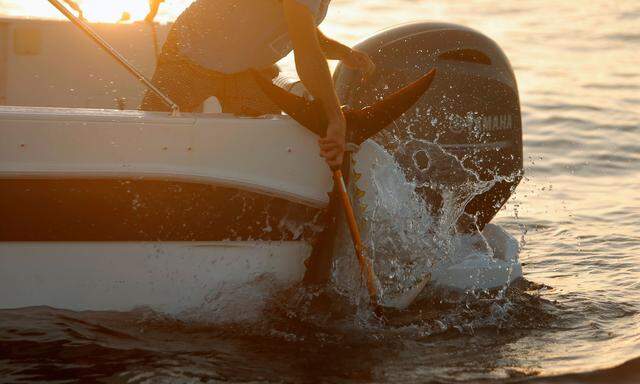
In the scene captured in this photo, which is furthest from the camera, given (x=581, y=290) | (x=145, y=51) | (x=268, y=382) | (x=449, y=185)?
(x=145, y=51)

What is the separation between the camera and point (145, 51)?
230 inches

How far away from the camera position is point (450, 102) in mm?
4656

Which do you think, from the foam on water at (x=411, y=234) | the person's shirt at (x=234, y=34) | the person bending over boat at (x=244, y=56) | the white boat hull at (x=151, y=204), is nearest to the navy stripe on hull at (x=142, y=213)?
the white boat hull at (x=151, y=204)

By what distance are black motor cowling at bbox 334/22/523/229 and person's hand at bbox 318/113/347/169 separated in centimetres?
35

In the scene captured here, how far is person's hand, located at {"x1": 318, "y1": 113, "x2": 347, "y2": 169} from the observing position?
163 inches

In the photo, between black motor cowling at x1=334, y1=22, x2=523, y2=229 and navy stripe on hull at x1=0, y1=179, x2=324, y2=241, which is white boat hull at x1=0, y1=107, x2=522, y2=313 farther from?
black motor cowling at x1=334, y1=22, x2=523, y2=229

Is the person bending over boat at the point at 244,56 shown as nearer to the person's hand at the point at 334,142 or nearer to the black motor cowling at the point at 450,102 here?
the person's hand at the point at 334,142

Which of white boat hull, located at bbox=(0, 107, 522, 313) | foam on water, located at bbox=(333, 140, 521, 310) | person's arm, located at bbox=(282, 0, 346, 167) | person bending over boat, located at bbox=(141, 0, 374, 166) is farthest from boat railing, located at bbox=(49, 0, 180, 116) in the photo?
foam on water, located at bbox=(333, 140, 521, 310)

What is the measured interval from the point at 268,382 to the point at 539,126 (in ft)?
17.0

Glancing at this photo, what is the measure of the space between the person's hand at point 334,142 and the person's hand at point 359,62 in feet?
1.37

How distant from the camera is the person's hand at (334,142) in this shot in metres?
4.13

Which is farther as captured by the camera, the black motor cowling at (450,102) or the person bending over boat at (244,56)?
the black motor cowling at (450,102)

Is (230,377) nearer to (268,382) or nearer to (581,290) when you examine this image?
(268,382)

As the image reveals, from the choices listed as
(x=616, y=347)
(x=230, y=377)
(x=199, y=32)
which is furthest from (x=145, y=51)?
(x=616, y=347)
